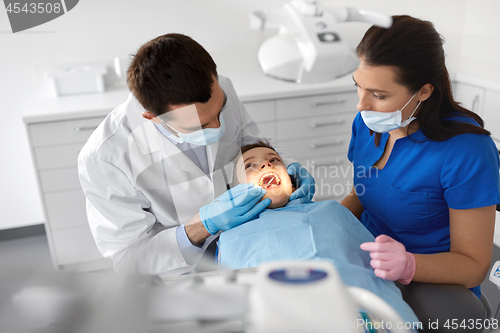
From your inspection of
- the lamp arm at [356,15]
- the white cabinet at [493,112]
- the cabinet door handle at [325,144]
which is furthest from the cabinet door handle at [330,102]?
the lamp arm at [356,15]

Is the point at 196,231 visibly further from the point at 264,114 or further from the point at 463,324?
the point at 264,114

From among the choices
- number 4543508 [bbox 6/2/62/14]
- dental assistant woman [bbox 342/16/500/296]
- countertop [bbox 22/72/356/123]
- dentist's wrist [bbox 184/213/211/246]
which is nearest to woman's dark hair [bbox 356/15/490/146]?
dental assistant woman [bbox 342/16/500/296]

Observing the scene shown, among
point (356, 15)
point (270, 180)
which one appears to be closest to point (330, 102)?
point (270, 180)

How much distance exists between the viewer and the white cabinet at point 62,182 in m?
2.22

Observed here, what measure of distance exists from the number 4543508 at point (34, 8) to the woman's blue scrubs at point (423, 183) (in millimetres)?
2191

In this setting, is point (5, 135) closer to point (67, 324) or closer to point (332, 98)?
point (332, 98)

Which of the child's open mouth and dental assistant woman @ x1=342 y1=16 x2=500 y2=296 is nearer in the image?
dental assistant woman @ x1=342 y1=16 x2=500 y2=296

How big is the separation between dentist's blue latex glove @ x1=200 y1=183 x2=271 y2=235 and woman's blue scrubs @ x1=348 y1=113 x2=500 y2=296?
41 centimetres

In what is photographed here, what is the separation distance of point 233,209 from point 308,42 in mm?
811

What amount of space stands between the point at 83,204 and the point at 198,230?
1359mm

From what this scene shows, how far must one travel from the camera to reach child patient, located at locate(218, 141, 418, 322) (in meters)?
1.03

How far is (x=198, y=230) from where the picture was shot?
134 centimetres

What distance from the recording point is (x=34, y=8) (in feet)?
8.11

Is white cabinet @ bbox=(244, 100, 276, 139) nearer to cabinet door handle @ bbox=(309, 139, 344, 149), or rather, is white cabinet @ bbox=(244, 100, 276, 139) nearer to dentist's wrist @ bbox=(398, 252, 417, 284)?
cabinet door handle @ bbox=(309, 139, 344, 149)
